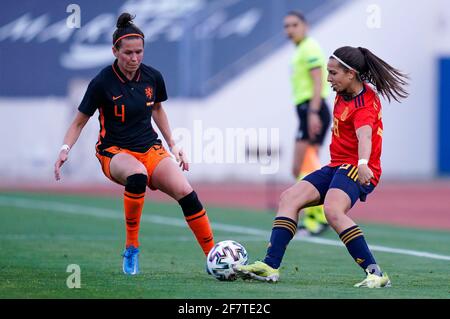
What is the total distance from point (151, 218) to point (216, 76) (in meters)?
17.4

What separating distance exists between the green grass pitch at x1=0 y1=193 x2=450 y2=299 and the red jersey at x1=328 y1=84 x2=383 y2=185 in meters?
0.96

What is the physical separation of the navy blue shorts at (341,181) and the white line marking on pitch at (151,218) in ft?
9.18

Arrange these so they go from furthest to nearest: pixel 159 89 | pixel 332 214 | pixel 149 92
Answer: pixel 159 89, pixel 149 92, pixel 332 214

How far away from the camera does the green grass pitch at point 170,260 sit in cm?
787

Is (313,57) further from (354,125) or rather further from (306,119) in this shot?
(354,125)

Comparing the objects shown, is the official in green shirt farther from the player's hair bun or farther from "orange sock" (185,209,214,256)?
the player's hair bun

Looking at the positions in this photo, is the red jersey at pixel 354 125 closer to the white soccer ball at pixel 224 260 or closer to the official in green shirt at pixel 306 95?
the white soccer ball at pixel 224 260

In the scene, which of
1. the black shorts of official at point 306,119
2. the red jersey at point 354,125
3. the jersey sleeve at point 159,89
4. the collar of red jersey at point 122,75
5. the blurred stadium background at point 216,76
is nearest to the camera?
the red jersey at point 354,125

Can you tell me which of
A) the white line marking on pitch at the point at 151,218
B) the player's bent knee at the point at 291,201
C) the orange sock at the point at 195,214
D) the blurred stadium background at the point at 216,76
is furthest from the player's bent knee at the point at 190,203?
the blurred stadium background at the point at 216,76

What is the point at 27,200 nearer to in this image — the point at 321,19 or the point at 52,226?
the point at 52,226

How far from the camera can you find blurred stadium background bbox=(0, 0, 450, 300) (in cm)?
3109

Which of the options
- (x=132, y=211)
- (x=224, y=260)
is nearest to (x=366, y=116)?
(x=224, y=260)

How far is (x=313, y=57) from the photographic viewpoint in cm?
1430
